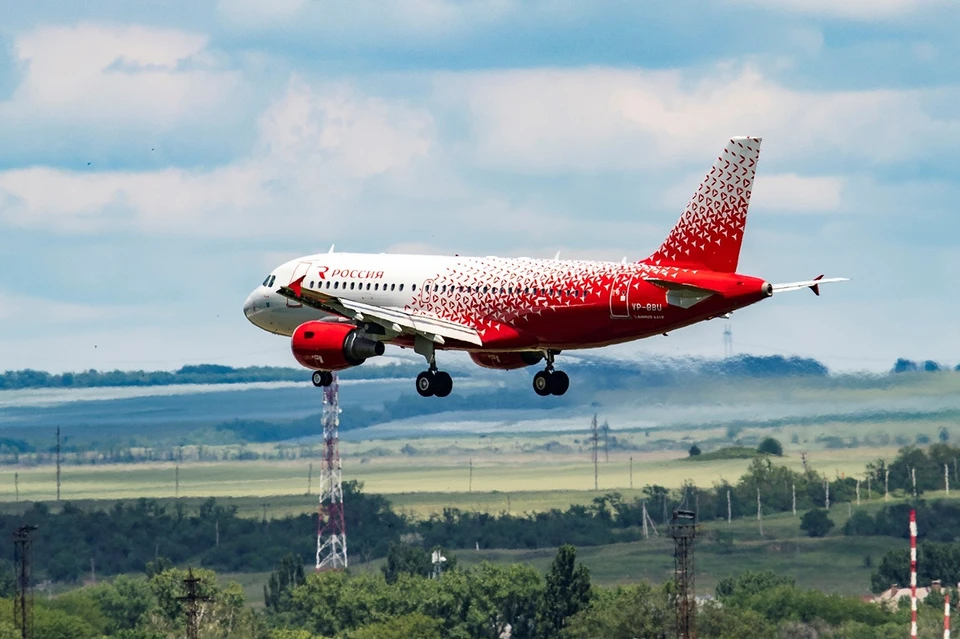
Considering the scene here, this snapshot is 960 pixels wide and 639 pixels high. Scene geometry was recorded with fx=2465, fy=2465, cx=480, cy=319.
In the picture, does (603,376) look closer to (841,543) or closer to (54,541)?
(841,543)

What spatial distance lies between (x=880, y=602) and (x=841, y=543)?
256 inches

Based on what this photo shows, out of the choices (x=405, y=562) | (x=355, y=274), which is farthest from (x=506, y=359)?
(x=405, y=562)

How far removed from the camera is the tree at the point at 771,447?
149m

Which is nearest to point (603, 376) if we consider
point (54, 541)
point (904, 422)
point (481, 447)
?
point (904, 422)

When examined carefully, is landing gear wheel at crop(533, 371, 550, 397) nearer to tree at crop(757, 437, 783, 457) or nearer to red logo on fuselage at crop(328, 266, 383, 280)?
red logo on fuselage at crop(328, 266, 383, 280)

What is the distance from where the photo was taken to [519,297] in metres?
90.8

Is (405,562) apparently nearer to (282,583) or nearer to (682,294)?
(282,583)

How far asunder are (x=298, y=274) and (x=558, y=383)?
461 inches

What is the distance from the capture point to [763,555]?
175625 mm

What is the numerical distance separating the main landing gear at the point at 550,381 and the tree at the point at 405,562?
330ft

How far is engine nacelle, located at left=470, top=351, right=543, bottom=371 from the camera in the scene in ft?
313

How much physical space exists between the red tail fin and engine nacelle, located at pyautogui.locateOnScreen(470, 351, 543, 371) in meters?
8.69

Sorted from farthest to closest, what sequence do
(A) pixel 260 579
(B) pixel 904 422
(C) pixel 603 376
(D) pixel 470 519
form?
(A) pixel 260 579, (D) pixel 470 519, (B) pixel 904 422, (C) pixel 603 376

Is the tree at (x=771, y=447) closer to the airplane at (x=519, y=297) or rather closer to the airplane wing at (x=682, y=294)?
the airplane at (x=519, y=297)
